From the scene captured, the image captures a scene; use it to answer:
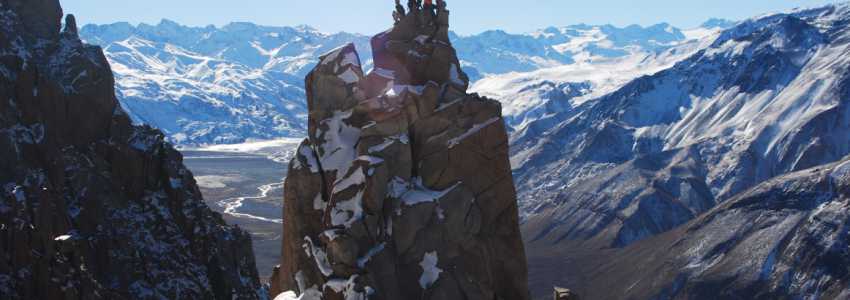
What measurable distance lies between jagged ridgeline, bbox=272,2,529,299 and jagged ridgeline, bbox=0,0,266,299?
5022 centimetres


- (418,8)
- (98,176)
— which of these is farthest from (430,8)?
(98,176)

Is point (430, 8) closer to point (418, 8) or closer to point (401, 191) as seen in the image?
point (418, 8)

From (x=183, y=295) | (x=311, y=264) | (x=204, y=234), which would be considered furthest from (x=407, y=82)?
(x=204, y=234)

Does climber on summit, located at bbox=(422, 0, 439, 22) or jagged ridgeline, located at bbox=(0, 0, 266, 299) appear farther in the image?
jagged ridgeline, located at bbox=(0, 0, 266, 299)

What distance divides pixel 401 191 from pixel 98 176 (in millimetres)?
76940

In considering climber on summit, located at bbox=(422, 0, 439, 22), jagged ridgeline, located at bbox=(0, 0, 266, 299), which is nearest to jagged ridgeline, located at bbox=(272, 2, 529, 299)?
climber on summit, located at bbox=(422, 0, 439, 22)

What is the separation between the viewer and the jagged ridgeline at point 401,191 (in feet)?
133

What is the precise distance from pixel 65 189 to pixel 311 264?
235ft

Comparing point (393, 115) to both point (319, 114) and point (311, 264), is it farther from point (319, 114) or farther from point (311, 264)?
point (311, 264)

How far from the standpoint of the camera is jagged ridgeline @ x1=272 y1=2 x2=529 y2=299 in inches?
1592

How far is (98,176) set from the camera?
354 feet

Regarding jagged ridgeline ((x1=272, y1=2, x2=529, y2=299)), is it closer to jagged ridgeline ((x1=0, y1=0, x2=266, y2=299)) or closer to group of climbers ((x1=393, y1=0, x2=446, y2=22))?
group of climbers ((x1=393, y1=0, x2=446, y2=22))

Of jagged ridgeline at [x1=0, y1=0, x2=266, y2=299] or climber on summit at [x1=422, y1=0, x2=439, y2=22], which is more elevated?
climber on summit at [x1=422, y1=0, x2=439, y2=22]

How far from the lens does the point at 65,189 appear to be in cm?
10344
